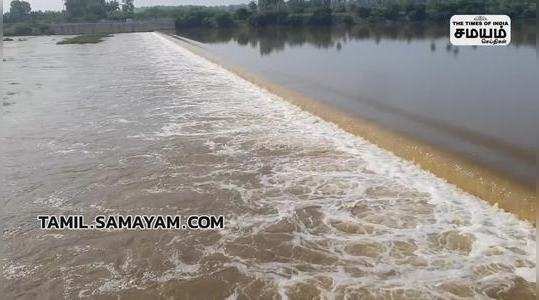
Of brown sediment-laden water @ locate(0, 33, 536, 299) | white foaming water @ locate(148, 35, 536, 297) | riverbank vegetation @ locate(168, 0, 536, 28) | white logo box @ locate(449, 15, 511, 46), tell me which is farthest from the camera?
riverbank vegetation @ locate(168, 0, 536, 28)

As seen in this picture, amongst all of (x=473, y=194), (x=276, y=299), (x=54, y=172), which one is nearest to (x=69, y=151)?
(x=54, y=172)

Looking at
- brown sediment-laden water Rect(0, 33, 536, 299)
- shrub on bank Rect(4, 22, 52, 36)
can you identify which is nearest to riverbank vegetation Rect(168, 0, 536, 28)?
shrub on bank Rect(4, 22, 52, 36)

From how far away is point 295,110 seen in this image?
12.8 metres

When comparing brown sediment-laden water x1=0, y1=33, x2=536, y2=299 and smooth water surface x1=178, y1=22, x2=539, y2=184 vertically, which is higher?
smooth water surface x1=178, y1=22, x2=539, y2=184

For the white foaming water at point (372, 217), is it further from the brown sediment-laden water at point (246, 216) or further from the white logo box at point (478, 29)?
the white logo box at point (478, 29)

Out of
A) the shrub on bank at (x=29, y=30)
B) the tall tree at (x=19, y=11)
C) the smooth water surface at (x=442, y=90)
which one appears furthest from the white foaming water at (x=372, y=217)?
the tall tree at (x=19, y=11)

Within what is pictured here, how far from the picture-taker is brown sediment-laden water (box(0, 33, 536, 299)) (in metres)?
5.32

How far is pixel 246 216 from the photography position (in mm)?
6895

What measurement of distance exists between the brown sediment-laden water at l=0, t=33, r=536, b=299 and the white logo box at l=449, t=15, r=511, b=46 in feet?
10.3

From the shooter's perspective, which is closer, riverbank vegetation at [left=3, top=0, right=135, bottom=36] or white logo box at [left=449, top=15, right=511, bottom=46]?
white logo box at [left=449, top=15, right=511, bottom=46]

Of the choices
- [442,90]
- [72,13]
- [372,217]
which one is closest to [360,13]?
[442,90]

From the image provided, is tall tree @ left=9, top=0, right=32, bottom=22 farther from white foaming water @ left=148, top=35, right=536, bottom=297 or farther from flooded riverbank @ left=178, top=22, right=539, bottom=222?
white foaming water @ left=148, top=35, right=536, bottom=297

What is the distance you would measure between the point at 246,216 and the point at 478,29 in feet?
23.1

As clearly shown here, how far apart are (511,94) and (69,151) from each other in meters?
11.6
